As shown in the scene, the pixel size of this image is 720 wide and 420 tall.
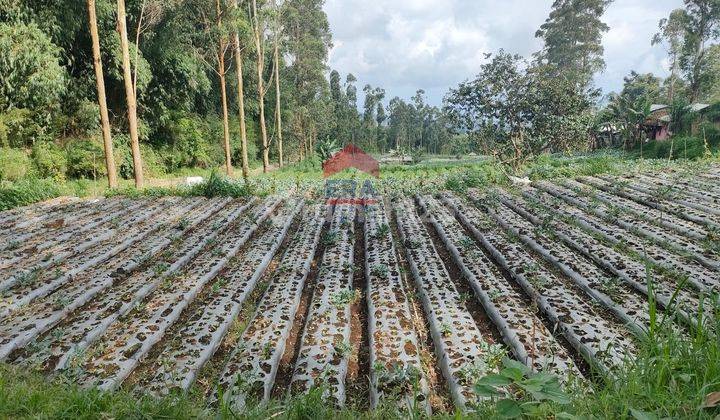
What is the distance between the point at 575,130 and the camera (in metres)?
15.3

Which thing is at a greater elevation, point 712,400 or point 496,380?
point 496,380

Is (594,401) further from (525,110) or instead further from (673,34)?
(673,34)

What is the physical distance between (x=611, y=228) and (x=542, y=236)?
3.15 ft

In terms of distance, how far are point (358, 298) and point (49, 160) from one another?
1287 cm

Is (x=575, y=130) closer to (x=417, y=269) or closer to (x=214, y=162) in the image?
(x=417, y=269)

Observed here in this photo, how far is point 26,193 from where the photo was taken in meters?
7.91

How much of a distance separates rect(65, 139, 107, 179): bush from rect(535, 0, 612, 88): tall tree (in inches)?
1246

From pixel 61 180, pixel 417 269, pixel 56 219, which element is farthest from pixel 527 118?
pixel 61 180

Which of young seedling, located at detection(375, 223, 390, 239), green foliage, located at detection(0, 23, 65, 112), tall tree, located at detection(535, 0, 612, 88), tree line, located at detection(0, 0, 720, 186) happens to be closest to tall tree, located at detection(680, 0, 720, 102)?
tree line, located at detection(0, 0, 720, 186)

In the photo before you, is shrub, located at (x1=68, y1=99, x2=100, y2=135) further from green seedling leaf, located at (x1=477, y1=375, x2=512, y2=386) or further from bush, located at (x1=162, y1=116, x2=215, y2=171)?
green seedling leaf, located at (x1=477, y1=375, x2=512, y2=386)

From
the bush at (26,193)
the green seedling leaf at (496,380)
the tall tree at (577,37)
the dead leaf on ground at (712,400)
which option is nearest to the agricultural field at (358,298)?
the green seedling leaf at (496,380)

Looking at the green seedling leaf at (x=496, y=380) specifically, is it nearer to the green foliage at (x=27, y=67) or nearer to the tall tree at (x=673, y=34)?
the green foliage at (x=27, y=67)

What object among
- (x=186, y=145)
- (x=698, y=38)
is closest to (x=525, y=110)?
(x=186, y=145)

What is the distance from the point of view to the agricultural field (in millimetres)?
2238
